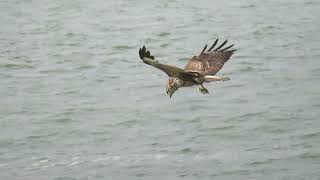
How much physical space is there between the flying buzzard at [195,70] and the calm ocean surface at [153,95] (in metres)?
5.50

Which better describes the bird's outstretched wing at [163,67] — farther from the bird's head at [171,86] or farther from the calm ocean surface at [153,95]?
the calm ocean surface at [153,95]

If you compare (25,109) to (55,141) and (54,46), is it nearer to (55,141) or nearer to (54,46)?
(55,141)

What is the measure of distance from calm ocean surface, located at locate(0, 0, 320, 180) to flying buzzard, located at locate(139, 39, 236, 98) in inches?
217

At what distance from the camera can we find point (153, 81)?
952 inches

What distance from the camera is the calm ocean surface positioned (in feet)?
62.6

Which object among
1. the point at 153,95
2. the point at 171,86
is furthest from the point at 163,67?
the point at 153,95

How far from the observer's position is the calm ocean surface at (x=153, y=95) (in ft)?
62.6

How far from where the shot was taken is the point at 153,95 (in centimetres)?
2312

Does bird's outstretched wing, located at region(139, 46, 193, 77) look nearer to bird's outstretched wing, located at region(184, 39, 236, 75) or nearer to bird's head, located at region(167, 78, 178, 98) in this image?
bird's head, located at region(167, 78, 178, 98)

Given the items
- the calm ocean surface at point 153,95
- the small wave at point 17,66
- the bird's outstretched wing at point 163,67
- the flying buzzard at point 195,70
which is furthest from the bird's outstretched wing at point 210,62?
the small wave at point 17,66

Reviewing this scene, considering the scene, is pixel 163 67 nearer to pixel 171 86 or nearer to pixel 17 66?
pixel 171 86

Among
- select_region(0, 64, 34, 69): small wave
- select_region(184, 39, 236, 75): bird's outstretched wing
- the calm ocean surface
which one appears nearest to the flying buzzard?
select_region(184, 39, 236, 75): bird's outstretched wing

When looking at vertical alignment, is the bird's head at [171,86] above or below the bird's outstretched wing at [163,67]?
below

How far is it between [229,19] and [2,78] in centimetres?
748
